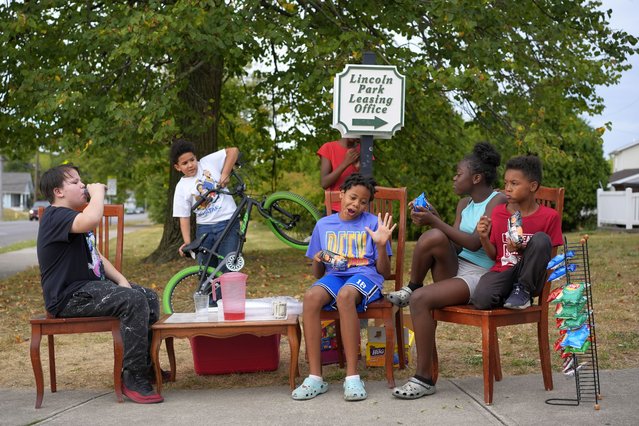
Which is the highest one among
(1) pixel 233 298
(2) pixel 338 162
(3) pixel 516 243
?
(2) pixel 338 162

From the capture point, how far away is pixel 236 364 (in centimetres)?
559

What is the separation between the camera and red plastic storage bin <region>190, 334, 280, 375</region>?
5.56 m

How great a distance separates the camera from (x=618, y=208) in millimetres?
24125

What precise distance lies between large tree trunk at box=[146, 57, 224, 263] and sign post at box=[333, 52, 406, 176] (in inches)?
272

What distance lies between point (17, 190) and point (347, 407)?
348 feet

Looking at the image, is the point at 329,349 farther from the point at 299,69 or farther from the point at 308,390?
the point at 299,69

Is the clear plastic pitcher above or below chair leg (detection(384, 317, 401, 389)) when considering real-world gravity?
above

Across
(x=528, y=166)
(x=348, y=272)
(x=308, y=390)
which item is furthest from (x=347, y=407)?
(x=528, y=166)

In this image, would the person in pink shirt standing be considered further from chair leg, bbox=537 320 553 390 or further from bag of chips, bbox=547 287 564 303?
bag of chips, bbox=547 287 564 303

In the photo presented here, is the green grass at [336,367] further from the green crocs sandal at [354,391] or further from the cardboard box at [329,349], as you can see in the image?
Result: the green crocs sandal at [354,391]

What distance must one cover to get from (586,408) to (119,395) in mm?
2695

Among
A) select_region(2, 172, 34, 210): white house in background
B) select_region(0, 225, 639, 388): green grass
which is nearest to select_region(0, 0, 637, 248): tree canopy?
select_region(0, 225, 639, 388): green grass

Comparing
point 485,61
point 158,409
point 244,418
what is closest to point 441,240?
point 244,418

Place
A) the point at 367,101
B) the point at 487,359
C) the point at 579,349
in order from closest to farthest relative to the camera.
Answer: the point at 579,349 < the point at 487,359 < the point at 367,101
